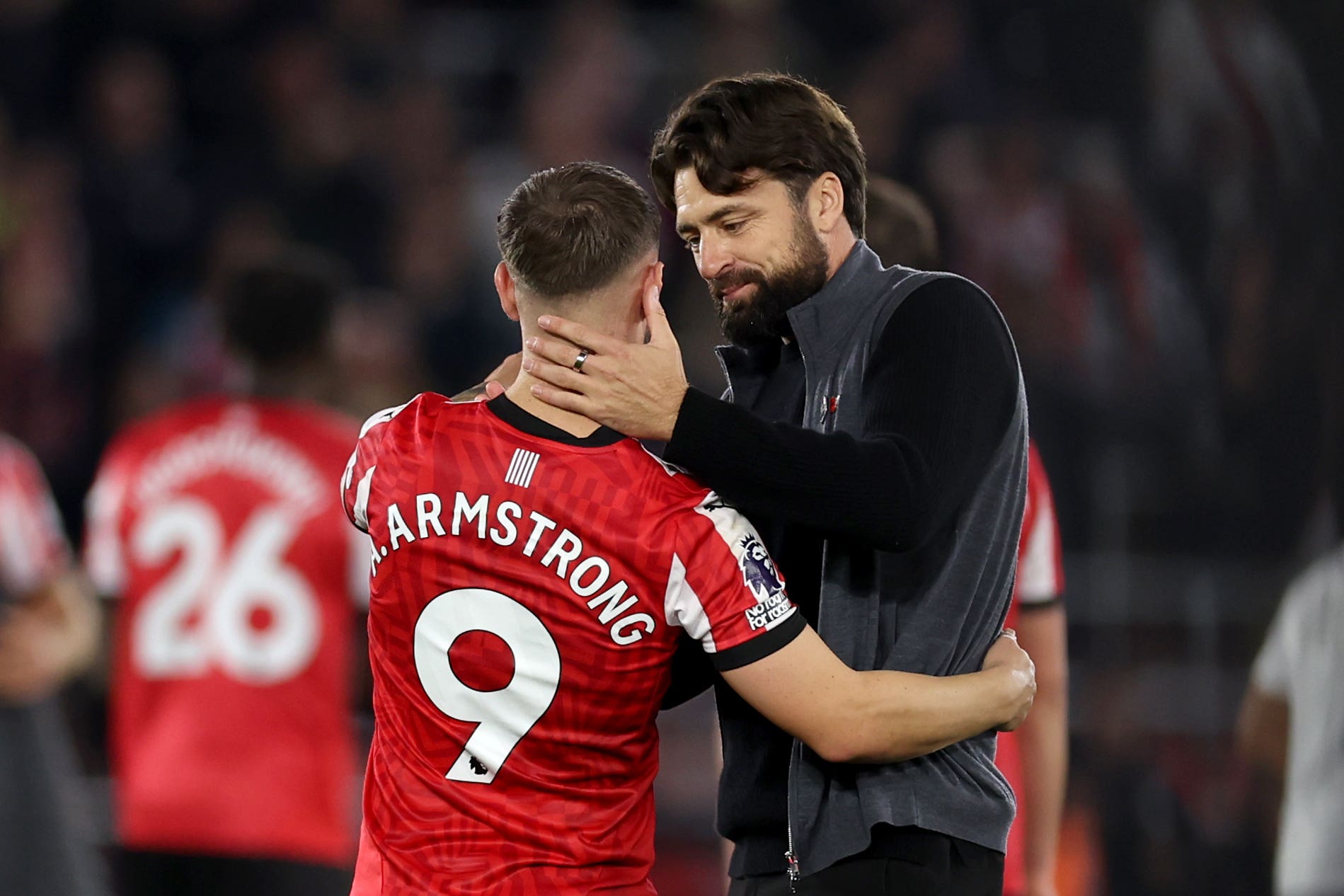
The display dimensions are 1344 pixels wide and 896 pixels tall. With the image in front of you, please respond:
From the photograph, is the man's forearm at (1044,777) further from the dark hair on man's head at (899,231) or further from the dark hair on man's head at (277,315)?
the dark hair on man's head at (277,315)

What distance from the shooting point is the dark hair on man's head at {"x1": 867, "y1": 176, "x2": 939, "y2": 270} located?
11.0ft

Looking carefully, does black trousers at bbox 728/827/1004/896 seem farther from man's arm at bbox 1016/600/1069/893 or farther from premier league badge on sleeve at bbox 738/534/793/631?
man's arm at bbox 1016/600/1069/893

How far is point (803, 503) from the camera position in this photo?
2229mm

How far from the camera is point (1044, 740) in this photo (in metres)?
3.49

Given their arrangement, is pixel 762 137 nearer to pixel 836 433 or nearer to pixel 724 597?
pixel 836 433

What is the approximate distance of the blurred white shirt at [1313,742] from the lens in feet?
14.1

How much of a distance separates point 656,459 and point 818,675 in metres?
0.38

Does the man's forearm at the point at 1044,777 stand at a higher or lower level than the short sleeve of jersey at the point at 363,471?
lower

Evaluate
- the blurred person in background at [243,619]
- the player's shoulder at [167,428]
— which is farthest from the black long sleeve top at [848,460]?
the player's shoulder at [167,428]

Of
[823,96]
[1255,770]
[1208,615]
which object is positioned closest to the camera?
[823,96]

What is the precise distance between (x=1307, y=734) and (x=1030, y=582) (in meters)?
1.43

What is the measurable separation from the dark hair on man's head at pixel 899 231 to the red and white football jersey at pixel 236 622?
4.99ft

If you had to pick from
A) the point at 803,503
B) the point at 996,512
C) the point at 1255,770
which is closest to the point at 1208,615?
the point at 1255,770

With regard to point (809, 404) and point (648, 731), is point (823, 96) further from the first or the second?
point (648, 731)
